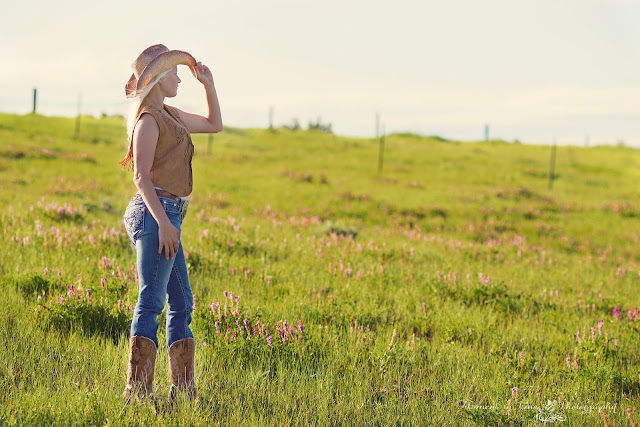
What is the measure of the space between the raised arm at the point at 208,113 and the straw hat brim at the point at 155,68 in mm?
311

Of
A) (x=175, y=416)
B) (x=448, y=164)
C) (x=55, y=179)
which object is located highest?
(x=448, y=164)

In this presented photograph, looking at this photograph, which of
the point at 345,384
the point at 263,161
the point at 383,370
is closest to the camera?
the point at 345,384

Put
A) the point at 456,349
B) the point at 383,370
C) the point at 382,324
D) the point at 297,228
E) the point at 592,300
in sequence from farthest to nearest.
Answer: the point at 297,228
the point at 592,300
the point at 382,324
the point at 456,349
the point at 383,370

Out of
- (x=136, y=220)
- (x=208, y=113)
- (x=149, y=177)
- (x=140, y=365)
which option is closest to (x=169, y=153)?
(x=149, y=177)

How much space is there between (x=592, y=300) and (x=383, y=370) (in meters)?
4.42

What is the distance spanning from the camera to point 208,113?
464 centimetres

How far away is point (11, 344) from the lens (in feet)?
15.3

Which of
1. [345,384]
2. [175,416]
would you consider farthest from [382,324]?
[175,416]

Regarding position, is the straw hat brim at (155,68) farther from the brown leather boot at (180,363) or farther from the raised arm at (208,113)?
the brown leather boot at (180,363)

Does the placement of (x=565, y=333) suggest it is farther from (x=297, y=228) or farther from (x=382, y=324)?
(x=297, y=228)

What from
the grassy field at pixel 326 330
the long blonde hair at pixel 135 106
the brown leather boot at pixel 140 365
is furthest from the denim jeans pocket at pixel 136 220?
the grassy field at pixel 326 330

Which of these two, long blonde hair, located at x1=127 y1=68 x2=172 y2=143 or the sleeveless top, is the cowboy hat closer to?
long blonde hair, located at x1=127 y1=68 x2=172 y2=143

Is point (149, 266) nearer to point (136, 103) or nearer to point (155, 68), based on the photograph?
point (136, 103)

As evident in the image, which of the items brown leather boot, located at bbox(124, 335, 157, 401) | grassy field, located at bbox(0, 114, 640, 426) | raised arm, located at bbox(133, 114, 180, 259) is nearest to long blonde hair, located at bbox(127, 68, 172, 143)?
raised arm, located at bbox(133, 114, 180, 259)
